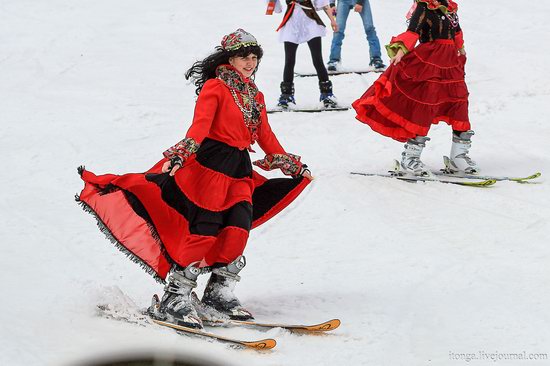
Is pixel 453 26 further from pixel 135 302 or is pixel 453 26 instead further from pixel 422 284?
pixel 135 302

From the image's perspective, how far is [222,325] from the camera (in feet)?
16.8

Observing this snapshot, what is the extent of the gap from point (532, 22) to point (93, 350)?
1100 cm

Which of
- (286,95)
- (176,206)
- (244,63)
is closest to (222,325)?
(176,206)

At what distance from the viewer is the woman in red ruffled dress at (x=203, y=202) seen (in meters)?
5.11

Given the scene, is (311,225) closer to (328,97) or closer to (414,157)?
(414,157)

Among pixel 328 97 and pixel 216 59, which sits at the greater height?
pixel 216 59

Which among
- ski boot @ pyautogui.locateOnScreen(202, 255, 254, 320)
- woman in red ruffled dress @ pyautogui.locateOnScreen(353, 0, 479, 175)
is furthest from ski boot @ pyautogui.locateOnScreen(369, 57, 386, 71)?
ski boot @ pyautogui.locateOnScreen(202, 255, 254, 320)

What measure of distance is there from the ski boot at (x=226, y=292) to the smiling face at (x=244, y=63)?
1.03 meters

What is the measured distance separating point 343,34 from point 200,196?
7.17 m

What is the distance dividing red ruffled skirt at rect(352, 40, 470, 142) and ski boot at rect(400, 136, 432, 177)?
0.37ft

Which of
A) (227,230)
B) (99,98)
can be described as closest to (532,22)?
(99,98)

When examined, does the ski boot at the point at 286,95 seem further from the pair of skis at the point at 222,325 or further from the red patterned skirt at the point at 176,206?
the pair of skis at the point at 222,325

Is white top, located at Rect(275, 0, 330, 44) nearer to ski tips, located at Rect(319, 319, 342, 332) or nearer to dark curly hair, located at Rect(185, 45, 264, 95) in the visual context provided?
dark curly hair, located at Rect(185, 45, 264, 95)

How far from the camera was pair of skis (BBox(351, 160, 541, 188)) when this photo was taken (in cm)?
766
